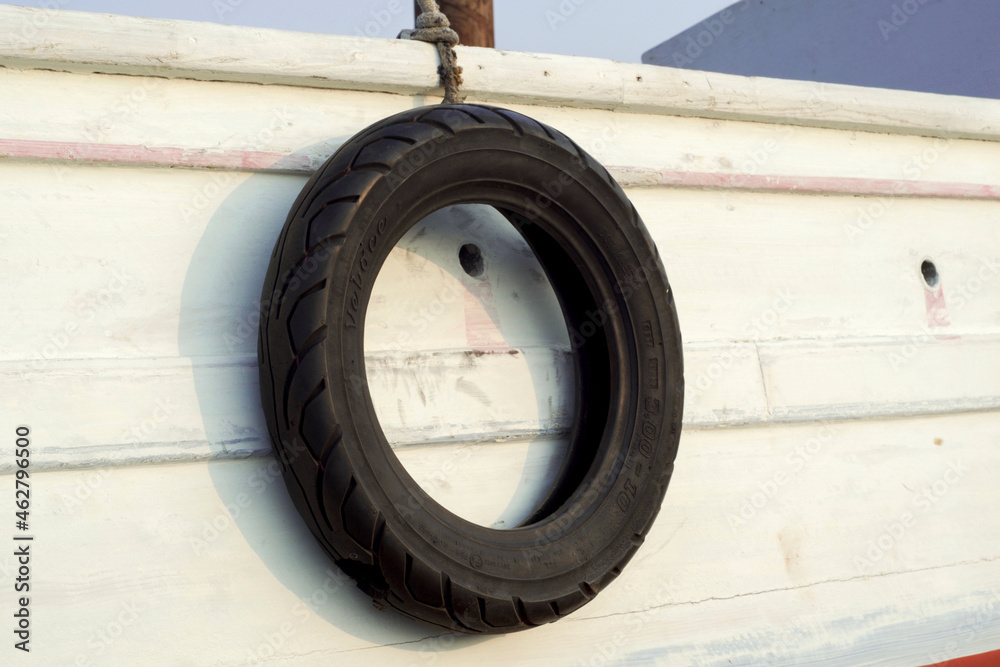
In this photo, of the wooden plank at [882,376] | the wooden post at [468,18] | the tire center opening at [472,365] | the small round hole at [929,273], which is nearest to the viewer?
the tire center opening at [472,365]

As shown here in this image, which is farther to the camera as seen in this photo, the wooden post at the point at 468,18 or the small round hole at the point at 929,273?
the wooden post at the point at 468,18

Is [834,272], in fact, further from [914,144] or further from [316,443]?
[316,443]

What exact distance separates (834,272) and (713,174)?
45cm

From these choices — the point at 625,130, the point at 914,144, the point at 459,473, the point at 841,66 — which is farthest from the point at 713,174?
the point at 841,66

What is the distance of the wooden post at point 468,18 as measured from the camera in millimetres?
2406

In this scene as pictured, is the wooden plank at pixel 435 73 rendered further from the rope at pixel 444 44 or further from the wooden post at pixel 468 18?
the wooden post at pixel 468 18

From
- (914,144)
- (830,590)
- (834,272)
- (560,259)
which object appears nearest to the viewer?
(560,259)

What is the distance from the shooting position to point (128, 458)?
135cm

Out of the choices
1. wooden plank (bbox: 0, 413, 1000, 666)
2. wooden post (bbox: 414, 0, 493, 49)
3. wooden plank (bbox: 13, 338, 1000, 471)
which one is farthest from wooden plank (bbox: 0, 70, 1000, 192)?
wooden post (bbox: 414, 0, 493, 49)

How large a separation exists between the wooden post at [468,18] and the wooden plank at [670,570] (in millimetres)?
1376

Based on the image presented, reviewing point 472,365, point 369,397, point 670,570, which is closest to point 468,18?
point 472,365

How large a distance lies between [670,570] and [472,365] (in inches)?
25.1

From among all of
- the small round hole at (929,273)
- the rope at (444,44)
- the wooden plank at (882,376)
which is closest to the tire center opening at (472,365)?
the rope at (444,44)

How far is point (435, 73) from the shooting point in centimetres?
172
